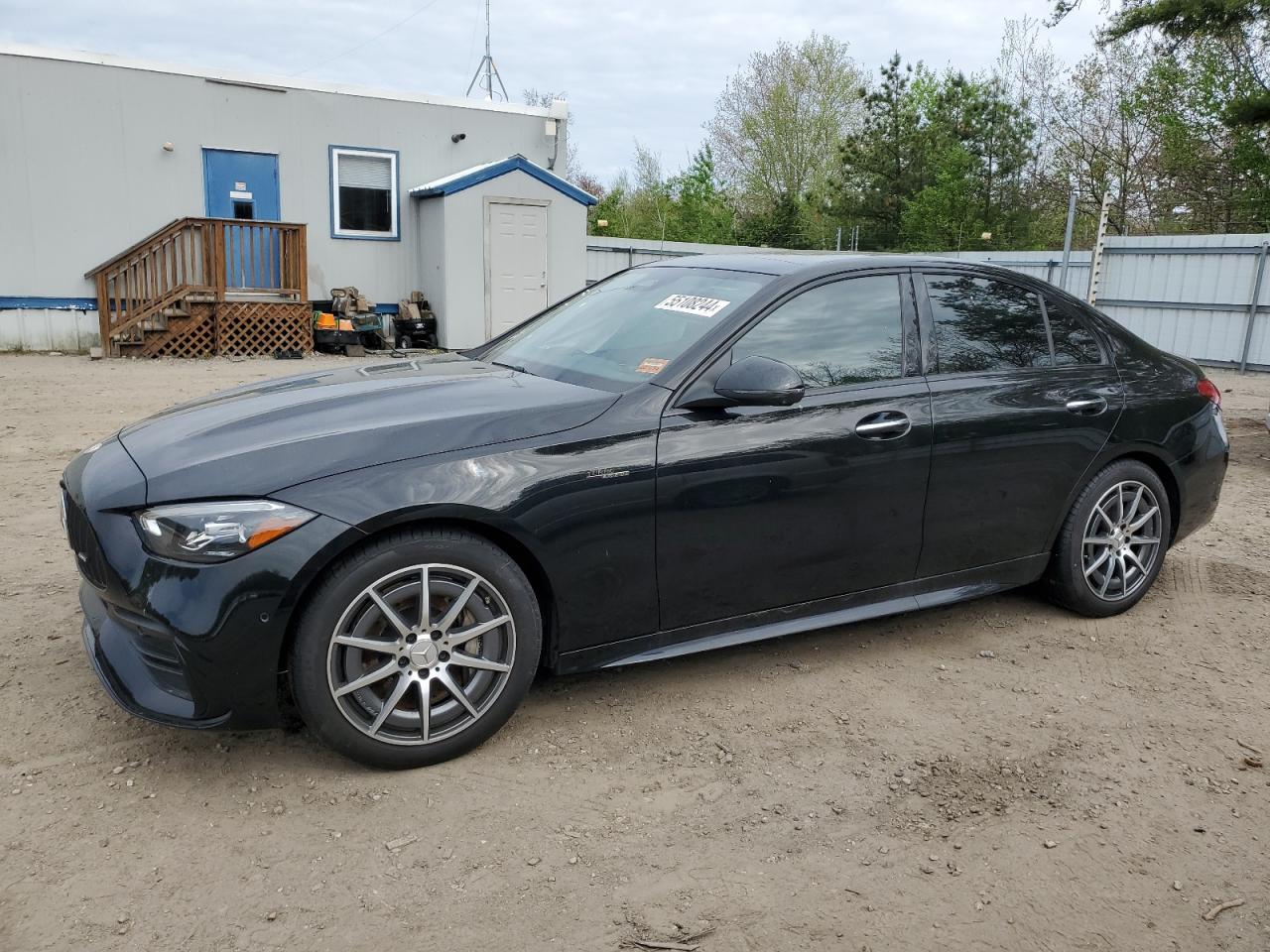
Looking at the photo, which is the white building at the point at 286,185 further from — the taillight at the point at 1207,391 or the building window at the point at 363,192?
the taillight at the point at 1207,391

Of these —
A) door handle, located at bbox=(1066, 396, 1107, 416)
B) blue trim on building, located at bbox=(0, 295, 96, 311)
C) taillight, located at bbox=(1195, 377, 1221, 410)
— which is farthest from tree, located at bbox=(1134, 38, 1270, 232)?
blue trim on building, located at bbox=(0, 295, 96, 311)

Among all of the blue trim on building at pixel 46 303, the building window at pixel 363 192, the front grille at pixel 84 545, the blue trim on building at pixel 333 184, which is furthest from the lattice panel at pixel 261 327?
the front grille at pixel 84 545

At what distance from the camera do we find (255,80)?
15117 millimetres

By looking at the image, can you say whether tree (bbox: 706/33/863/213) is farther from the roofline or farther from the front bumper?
the front bumper

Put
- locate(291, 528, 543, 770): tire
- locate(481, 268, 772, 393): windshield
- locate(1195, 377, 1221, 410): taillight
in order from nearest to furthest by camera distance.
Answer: locate(291, 528, 543, 770): tire → locate(481, 268, 772, 393): windshield → locate(1195, 377, 1221, 410): taillight

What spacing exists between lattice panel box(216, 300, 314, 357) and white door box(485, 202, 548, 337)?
3.03 meters

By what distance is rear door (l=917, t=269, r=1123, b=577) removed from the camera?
3.95 metres

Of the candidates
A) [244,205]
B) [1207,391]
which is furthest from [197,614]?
[244,205]

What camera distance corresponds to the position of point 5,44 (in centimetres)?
1361

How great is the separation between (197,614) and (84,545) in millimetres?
532

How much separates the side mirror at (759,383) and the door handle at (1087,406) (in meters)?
1.57

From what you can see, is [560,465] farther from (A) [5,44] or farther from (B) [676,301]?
(A) [5,44]

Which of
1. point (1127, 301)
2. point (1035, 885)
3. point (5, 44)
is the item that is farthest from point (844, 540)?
point (1127, 301)

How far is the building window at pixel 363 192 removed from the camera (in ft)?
52.8
